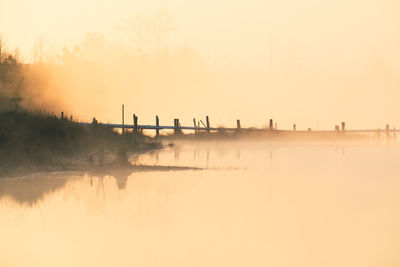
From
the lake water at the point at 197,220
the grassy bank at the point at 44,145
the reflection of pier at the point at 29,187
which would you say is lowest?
the lake water at the point at 197,220

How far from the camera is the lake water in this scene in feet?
31.6

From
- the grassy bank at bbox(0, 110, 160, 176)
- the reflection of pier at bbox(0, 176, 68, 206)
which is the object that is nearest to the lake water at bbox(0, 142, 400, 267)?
the reflection of pier at bbox(0, 176, 68, 206)

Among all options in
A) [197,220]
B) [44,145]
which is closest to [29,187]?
[44,145]

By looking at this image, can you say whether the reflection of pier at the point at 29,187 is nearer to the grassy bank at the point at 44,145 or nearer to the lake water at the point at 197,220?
the lake water at the point at 197,220

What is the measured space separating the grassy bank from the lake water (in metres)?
1.64

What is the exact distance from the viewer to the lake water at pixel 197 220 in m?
9.62

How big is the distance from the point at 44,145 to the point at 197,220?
12.7 m

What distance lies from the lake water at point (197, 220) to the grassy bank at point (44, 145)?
5.39 ft

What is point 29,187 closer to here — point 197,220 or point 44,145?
point 44,145

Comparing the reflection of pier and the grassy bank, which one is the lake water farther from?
the grassy bank

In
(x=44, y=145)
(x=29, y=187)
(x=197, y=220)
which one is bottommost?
(x=197, y=220)

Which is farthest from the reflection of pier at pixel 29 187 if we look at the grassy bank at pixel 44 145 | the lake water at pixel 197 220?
the grassy bank at pixel 44 145

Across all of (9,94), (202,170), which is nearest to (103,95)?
(9,94)

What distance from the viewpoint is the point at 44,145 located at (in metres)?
24.1
